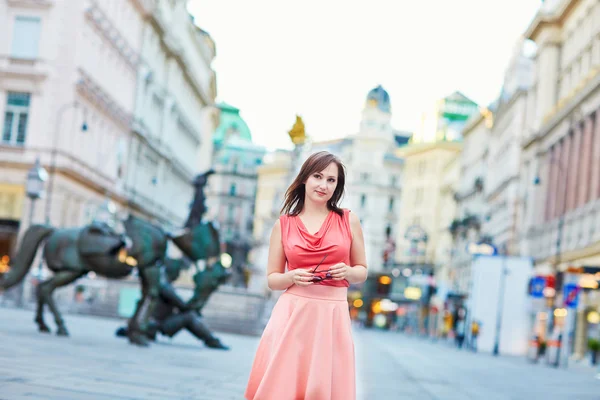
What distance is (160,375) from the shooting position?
12805 mm

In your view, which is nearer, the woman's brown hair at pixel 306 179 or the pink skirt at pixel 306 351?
the pink skirt at pixel 306 351

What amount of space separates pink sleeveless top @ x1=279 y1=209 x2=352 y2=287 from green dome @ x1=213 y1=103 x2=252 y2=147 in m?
137

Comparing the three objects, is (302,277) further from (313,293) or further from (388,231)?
(388,231)

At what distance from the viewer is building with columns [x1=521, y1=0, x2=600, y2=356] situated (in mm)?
49094

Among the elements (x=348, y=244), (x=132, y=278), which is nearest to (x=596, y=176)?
(x=132, y=278)

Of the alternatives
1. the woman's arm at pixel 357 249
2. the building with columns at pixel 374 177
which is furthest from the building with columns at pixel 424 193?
the woman's arm at pixel 357 249

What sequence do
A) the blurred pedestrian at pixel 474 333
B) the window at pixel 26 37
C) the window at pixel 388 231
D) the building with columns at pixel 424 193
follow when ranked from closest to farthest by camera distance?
the blurred pedestrian at pixel 474 333 → the window at pixel 26 37 → the building with columns at pixel 424 193 → the window at pixel 388 231

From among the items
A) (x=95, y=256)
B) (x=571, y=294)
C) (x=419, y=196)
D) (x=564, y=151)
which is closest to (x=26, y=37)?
(x=571, y=294)

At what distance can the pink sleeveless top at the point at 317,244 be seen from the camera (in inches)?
231

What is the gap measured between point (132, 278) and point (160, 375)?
25901 mm

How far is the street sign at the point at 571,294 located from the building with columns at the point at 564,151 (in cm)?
86

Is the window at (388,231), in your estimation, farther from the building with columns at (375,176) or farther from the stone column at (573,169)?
the stone column at (573,169)

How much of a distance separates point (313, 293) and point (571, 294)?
3425 centimetres

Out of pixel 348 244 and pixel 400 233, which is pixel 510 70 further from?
pixel 348 244
